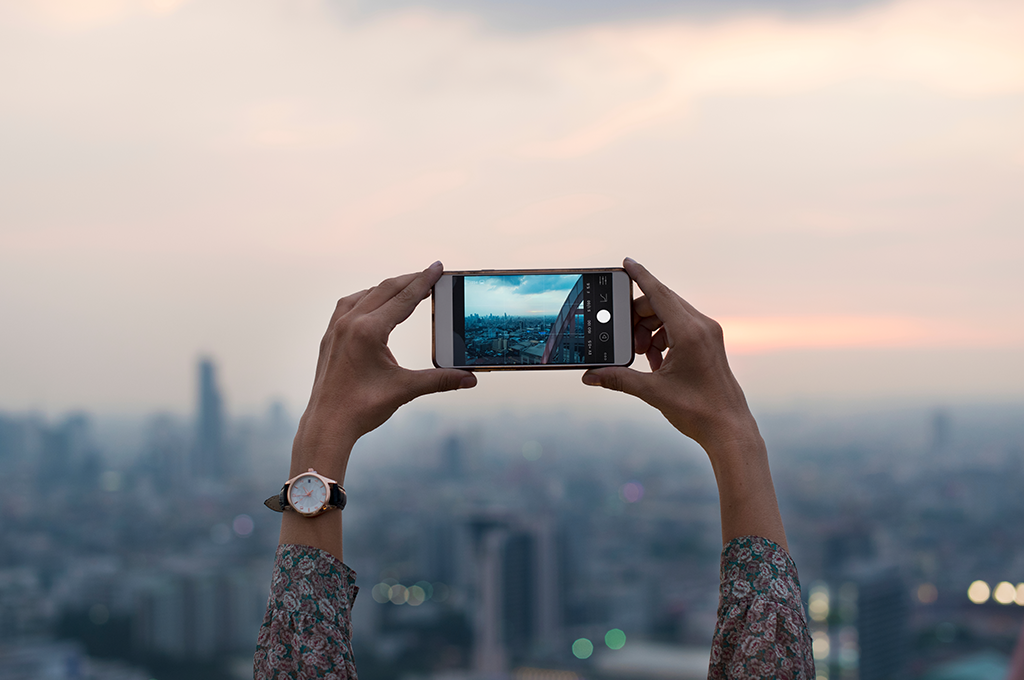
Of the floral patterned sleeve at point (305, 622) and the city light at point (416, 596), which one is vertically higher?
the floral patterned sleeve at point (305, 622)

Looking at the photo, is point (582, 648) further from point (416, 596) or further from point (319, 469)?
point (319, 469)

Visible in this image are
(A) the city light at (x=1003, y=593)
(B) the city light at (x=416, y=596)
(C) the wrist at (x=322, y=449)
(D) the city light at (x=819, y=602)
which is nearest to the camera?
(C) the wrist at (x=322, y=449)

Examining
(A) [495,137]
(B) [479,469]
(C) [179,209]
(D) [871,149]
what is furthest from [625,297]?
(B) [479,469]

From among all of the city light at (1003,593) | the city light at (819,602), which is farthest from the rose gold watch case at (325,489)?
the city light at (819,602)

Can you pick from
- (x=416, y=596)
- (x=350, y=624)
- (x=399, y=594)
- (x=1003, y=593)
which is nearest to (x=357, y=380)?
(x=350, y=624)

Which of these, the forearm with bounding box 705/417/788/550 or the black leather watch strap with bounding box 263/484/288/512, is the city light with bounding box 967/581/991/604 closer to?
the forearm with bounding box 705/417/788/550

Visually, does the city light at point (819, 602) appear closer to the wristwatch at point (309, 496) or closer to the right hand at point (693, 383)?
the right hand at point (693, 383)
